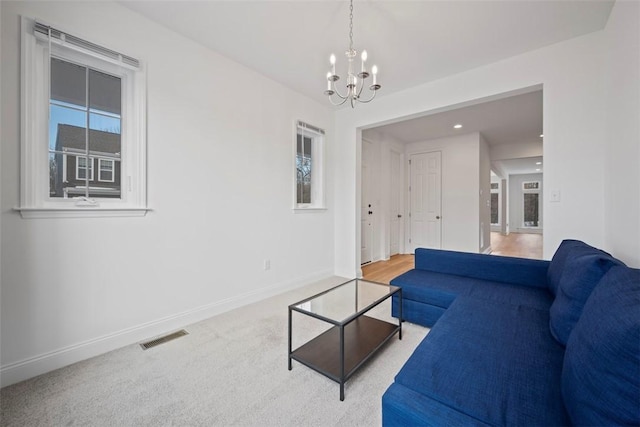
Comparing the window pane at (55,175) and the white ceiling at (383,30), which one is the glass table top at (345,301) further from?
the white ceiling at (383,30)

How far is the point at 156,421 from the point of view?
133 centimetres

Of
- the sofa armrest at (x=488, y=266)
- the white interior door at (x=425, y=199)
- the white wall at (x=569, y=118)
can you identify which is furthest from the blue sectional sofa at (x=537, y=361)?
the white interior door at (x=425, y=199)

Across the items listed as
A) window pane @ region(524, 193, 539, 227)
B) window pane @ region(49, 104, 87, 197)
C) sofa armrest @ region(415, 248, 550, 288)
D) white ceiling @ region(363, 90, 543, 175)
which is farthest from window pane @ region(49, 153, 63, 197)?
window pane @ region(524, 193, 539, 227)

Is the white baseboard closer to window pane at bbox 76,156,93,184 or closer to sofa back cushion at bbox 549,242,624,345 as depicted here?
window pane at bbox 76,156,93,184

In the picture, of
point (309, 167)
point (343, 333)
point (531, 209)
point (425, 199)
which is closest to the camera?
point (343, 333)

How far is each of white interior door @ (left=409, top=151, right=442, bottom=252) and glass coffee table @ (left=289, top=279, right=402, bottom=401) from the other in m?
3.96

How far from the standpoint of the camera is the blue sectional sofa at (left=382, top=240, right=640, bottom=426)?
2.25 ft

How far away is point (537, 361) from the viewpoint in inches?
44.6

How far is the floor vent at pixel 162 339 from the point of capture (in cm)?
205

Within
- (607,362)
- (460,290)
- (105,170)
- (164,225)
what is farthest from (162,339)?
(607,362)

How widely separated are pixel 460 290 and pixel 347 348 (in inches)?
41.5

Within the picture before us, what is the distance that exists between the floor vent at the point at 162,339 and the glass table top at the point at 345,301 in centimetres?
117

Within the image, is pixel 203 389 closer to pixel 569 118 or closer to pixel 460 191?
pixel 569 118

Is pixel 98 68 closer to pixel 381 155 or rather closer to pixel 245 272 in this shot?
pixel 245 272
